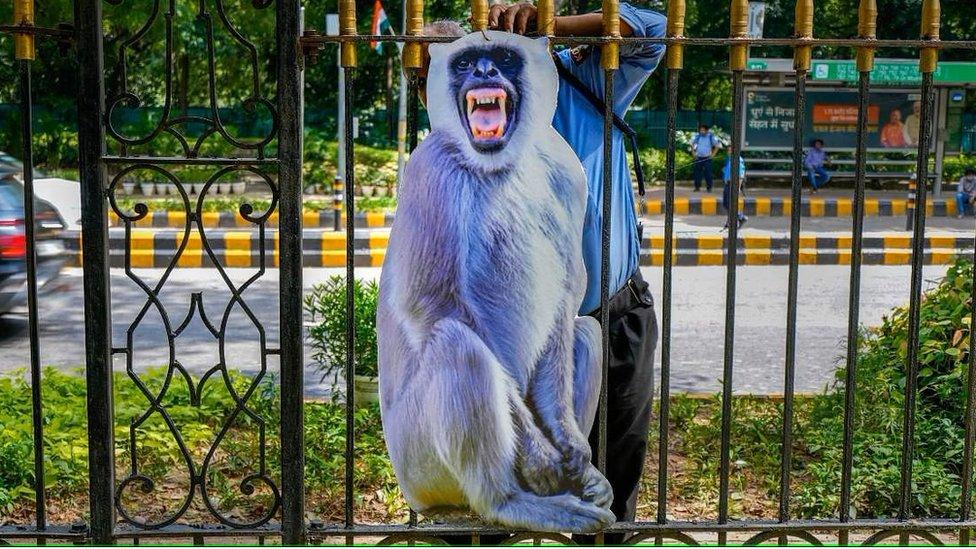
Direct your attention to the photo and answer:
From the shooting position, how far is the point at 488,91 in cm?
248

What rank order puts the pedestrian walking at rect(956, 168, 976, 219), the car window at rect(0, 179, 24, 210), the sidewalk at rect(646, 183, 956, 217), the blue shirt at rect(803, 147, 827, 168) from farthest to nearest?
the blue shirt at rect(803, 147, 827, 168) < the sidewalk at rect(646, 183, 956, 217) < the pedestrian walking at rect(956, 168, 976, 219) < the car window at rect(0, 179, 24, 210)

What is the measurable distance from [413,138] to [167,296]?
263 inches

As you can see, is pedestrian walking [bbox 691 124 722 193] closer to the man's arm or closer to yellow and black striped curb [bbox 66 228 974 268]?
yellow and black striped curb [bbox 66 228 974 268]

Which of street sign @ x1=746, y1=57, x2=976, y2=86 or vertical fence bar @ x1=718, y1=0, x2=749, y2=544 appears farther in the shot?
street sign @ x1=746, y1=57, x2=976, y2=86

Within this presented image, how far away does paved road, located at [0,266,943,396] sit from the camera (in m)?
6.80

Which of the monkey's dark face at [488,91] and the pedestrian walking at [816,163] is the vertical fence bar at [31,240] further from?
the pedestrian walking at [816,163]

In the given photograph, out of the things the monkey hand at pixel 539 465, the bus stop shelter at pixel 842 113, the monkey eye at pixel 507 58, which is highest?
the bus stop shelter at pixel 842 113

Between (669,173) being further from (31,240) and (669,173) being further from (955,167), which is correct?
(955,167)

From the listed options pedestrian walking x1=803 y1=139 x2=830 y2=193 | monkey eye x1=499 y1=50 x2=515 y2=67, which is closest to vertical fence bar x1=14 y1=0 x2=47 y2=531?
monkey eye x1=499 y1=50 x2=515 y2=67

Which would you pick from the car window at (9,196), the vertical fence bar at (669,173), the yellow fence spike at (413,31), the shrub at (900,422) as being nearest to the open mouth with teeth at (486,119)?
the yellow fence spike at (413,31)

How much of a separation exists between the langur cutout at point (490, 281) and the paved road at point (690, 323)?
11.6 ft

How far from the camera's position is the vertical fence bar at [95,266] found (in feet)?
8.14

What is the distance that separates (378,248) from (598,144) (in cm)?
875

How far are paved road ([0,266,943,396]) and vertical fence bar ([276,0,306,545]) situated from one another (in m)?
3.39
